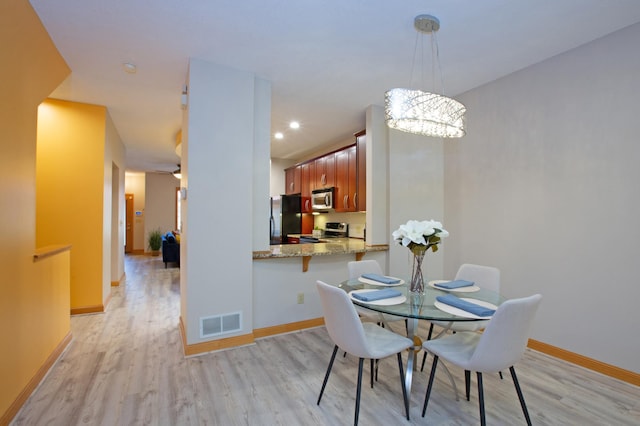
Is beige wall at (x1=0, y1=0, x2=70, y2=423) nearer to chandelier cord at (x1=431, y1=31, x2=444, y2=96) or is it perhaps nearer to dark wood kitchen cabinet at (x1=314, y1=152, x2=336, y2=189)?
chandelier cord at (x1=431, y1=31, x2=444, y2=96)

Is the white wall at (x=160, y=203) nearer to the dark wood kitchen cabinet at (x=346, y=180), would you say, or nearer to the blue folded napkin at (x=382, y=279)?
the dark wood kitchen cabinet at (x=346, y=180)

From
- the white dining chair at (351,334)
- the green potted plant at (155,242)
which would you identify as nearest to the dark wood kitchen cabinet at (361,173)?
the white dining chair at (351,334)

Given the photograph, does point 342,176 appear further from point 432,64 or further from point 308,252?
point 432,64

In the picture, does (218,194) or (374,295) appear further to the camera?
(218,194)

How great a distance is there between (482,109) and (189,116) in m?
3.04

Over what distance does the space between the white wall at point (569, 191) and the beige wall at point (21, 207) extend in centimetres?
396

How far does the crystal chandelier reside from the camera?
2.12 meters

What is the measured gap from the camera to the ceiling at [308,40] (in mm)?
2062

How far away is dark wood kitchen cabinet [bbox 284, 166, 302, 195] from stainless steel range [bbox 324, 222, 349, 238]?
104 cm

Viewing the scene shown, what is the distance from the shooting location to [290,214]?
6059 millimetres

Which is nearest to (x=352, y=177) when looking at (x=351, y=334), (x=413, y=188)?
(x=413, y=188)

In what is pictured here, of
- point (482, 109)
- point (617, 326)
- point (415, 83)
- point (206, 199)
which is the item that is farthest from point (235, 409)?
point (482, 109)

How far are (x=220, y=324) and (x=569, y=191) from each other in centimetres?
335

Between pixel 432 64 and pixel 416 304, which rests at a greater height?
pixel 432 64
